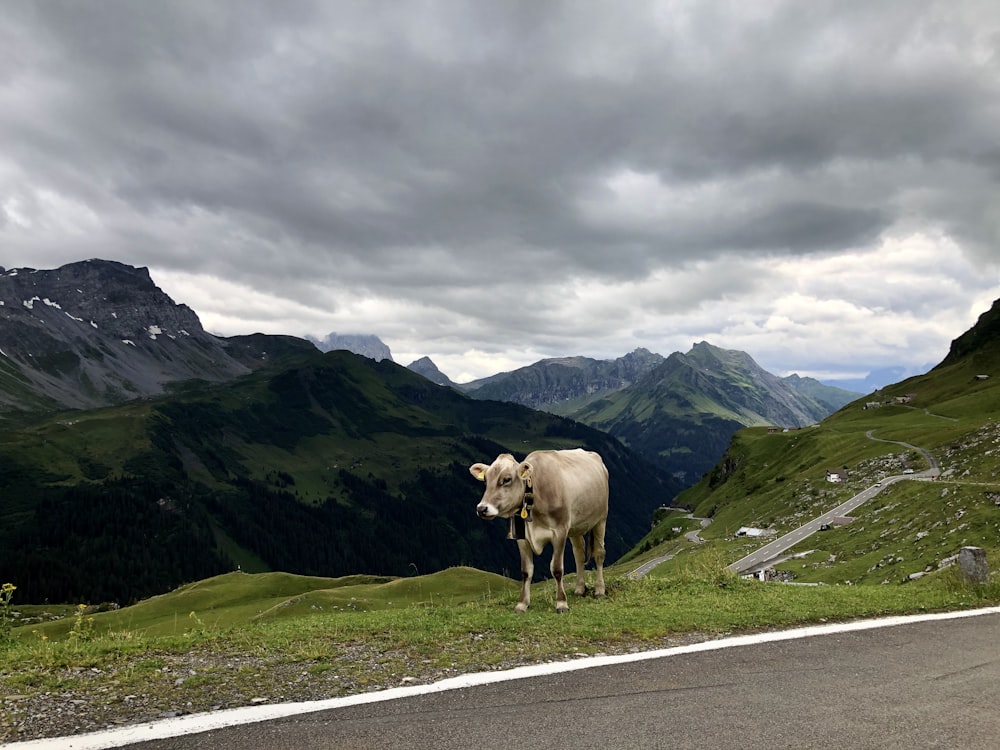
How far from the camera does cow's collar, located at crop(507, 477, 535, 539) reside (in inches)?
562

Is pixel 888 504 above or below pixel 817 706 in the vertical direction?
below

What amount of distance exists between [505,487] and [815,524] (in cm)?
9779

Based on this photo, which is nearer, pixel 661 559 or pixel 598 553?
pixel 598 553

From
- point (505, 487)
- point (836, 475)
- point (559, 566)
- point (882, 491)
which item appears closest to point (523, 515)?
point (505, 487)

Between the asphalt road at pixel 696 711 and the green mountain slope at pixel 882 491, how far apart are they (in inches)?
509

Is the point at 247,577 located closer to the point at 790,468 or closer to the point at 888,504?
the point at 888,504

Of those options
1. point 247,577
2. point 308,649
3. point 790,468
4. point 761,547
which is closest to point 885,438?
point 790,468

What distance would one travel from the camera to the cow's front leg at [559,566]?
46.8 ft

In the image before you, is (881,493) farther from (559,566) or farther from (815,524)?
(559,566)

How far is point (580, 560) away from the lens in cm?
1706

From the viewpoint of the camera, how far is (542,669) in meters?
9.77

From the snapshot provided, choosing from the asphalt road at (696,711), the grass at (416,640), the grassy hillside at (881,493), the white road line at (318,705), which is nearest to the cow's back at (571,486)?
the grass at (416,640)

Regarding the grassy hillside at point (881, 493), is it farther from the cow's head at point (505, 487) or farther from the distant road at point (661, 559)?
the cow's head at point (505, 487)

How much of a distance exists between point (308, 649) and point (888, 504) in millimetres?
89518
